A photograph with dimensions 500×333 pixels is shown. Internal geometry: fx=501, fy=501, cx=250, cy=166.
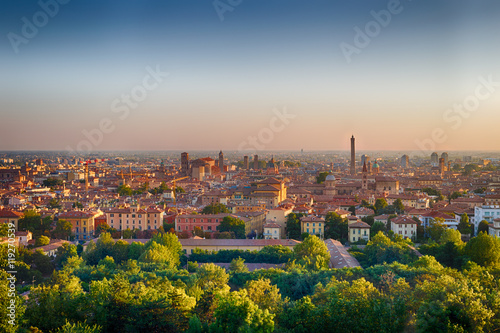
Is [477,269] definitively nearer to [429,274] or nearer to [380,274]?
[429,274]

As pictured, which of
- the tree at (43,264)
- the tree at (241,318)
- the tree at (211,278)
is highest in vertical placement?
the tree at (241,318)

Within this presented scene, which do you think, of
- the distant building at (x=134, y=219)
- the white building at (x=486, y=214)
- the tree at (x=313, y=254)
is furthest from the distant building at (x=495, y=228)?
the distant building at (x=134, y=219)

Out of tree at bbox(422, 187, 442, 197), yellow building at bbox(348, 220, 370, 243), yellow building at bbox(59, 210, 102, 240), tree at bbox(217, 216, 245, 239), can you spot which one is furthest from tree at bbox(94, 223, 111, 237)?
tree at bbox(422, 187, 442, 197)

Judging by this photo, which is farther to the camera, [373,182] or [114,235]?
[373,182]

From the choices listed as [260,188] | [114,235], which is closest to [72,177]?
[260,188]

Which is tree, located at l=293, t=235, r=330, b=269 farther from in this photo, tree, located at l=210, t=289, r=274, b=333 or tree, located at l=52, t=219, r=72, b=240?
tree, located at l=52, t=219, r=72, b=240

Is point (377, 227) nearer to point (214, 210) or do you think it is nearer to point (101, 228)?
point (214, 210)

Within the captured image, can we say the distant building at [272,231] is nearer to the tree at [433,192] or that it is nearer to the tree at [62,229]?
the tree at [62,229]
